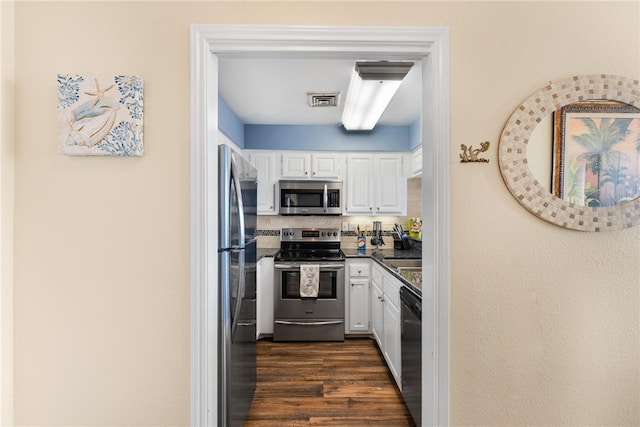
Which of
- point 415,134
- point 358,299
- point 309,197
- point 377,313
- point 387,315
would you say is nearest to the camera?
point 387,315

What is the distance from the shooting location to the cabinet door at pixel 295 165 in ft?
13.2

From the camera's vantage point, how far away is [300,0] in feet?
3.80

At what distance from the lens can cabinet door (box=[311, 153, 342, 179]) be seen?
4043mm

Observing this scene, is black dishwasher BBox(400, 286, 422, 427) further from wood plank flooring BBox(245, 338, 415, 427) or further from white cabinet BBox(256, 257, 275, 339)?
white cabinet BBox(256, 257, 275, 339)

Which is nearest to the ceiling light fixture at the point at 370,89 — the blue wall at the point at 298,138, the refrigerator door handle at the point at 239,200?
the blue wall at the point at 298,138

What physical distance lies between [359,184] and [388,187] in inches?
14.6

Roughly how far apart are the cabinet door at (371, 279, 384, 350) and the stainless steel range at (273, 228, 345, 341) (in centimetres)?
35

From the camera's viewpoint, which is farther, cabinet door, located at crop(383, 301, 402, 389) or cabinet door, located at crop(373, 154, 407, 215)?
cabinet door, located at crop(373, 154, 407, 215)

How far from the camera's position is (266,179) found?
13.1 feet

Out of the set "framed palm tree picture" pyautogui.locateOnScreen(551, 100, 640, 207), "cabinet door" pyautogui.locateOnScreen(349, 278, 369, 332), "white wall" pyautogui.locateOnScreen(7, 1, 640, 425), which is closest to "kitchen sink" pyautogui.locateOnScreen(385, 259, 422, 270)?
"cabinet door" pyautogui.locateOnScreen(349, 278, 369, 332)

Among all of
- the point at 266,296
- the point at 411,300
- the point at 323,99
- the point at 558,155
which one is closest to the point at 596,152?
the point at 558,155

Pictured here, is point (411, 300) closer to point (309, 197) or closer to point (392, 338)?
point (392, 338)

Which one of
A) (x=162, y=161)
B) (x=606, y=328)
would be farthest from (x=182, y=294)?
(x=606, y=328)

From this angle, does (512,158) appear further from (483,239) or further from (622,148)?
(622,148)
